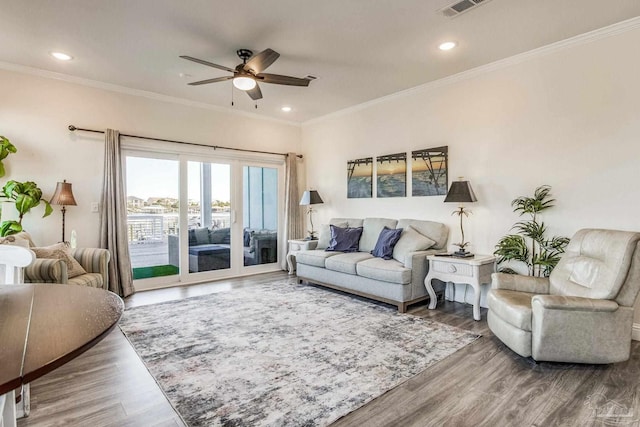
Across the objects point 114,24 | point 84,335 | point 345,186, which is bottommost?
point 84,335

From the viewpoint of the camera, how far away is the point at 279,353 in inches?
111

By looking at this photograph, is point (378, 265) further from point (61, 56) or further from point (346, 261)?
point (61, 56)

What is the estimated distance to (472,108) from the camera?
425 centimetres

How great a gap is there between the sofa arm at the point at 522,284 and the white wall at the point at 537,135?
793 millimetres

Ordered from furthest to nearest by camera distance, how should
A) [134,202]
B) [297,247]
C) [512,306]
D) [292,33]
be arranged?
[297,247]
[134,202]
[292,33]
[512,306]

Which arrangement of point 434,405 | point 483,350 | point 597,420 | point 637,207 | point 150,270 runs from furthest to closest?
point 150,270 < point 637,207 < point 483,350 < point 434,405 < point 597,420

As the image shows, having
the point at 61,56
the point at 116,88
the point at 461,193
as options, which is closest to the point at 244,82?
the point at 61,56

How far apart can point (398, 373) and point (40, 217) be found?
4468 mm

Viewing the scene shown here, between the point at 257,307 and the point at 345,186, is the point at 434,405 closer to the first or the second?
the point at 257,307

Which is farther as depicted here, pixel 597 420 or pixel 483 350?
pixel 483 350

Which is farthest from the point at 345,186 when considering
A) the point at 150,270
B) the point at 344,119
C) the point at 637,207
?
the point at 637,207

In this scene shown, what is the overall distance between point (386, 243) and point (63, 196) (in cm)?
401

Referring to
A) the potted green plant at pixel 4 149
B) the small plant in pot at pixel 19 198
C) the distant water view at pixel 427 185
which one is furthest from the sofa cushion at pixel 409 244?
the potted green plant at pixel 4 149

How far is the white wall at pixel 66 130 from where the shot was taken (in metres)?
4.07
